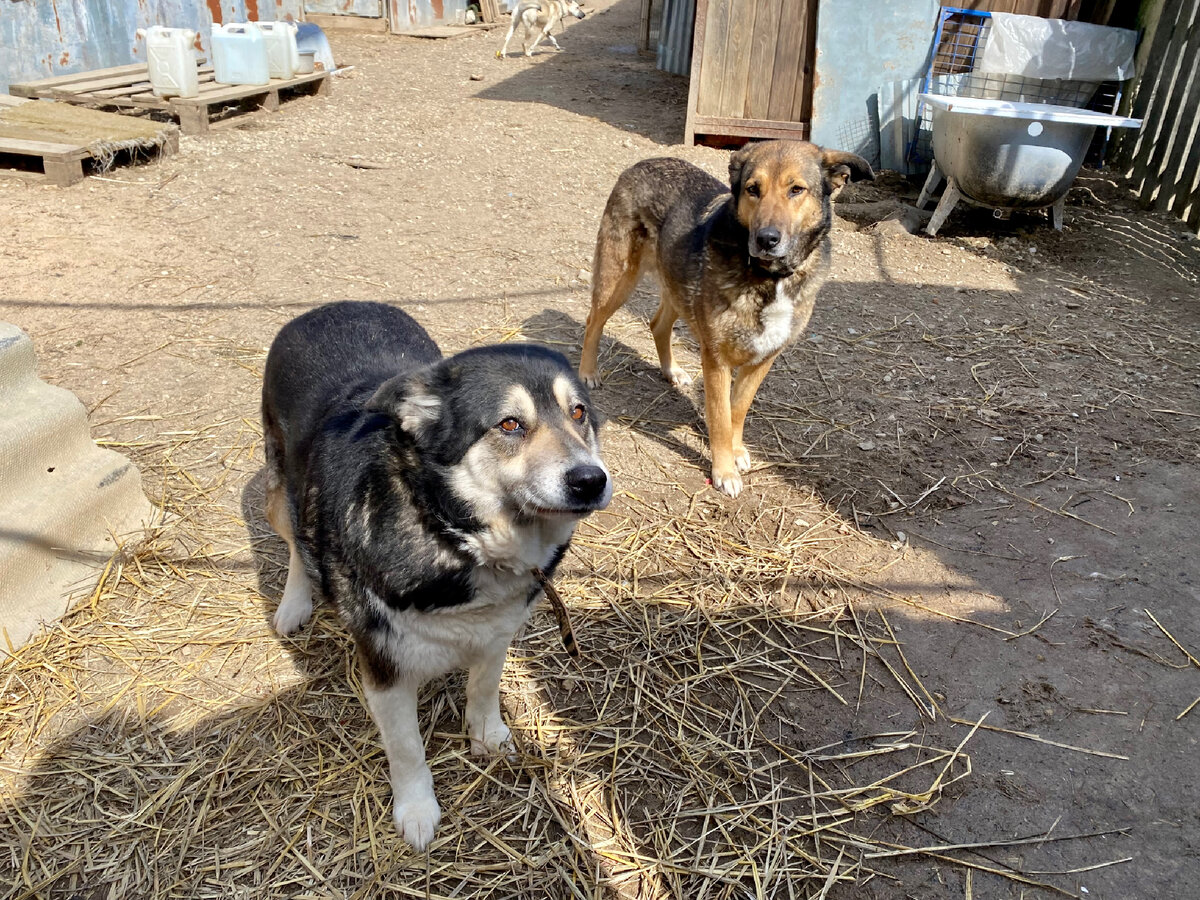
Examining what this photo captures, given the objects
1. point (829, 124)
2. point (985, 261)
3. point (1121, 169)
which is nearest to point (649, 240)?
point (985, 261)

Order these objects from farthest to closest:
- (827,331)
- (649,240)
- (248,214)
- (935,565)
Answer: (248,214), (827,331), (649,240), (935,565)

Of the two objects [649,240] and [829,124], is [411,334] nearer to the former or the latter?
[649,240]

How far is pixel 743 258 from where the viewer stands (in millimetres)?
4121

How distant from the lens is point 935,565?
12.6 feet

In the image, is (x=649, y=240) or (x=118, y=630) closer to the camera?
(x=118, y=630)

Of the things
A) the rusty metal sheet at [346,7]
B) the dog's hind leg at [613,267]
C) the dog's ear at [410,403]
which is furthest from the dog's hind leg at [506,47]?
the dog's ear at [410,403]

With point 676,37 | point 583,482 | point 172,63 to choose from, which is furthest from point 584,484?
point 676,37

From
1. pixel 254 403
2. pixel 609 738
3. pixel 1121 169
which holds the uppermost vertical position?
pixel 1121 169

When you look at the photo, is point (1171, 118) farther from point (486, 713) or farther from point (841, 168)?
point (486, 713)

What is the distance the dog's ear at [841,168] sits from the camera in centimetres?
416

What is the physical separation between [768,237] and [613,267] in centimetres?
137

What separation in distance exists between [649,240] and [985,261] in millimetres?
4222

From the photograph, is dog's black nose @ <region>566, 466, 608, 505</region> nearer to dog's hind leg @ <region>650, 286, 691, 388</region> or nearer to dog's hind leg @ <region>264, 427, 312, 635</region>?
dog's hind leg @ <region>264, 427, 312, 635</region>

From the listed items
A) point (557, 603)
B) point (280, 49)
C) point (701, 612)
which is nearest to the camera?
point (557, 603)
